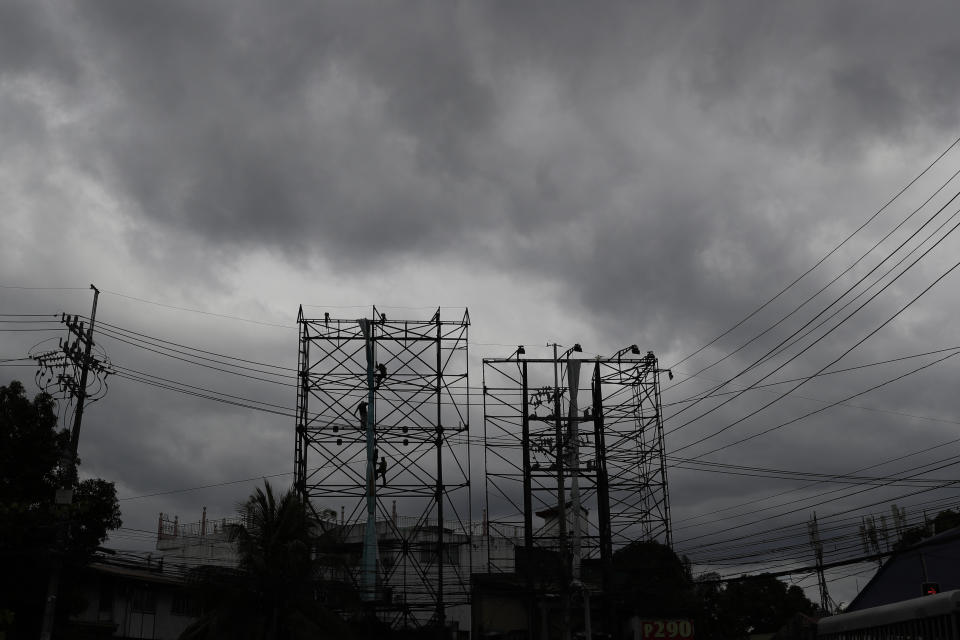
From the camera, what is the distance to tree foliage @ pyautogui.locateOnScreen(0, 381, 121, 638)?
27297mm

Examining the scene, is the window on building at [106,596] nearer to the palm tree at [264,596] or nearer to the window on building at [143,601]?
the window on building at [143,601]

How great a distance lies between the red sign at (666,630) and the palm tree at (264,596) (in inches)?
511

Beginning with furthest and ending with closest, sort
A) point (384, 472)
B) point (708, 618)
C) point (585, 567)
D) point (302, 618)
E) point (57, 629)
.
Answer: point (708, 618) < point (585, 567) < point (384, 472) < point (302, 618) < point (57, 629)

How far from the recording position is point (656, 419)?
4362cm

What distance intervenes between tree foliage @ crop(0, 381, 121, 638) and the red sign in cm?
2248

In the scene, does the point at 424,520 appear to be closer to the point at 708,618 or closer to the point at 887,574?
the point at 887,574

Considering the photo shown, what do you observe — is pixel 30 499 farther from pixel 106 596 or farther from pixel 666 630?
pixel 666 630

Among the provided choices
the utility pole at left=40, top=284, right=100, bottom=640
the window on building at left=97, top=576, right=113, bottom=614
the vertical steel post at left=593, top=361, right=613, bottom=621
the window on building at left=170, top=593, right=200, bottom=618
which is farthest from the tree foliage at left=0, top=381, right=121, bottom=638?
the vertical steel post at left=593, top=361, right=613, bottom=621

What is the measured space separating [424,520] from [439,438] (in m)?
3.79

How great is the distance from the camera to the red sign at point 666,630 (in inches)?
1517

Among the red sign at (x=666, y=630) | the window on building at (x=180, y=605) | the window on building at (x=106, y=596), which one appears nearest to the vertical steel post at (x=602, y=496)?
the red sign at (x=666, y=630)

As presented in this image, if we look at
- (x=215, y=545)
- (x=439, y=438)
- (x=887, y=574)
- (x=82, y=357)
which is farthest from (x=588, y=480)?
(x=215, y=545)

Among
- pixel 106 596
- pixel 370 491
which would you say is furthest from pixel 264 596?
pixel 106 596

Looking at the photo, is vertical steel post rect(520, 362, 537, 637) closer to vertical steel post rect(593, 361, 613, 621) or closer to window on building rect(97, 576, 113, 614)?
vertical steel post rect(593, 361, 613, 621)
